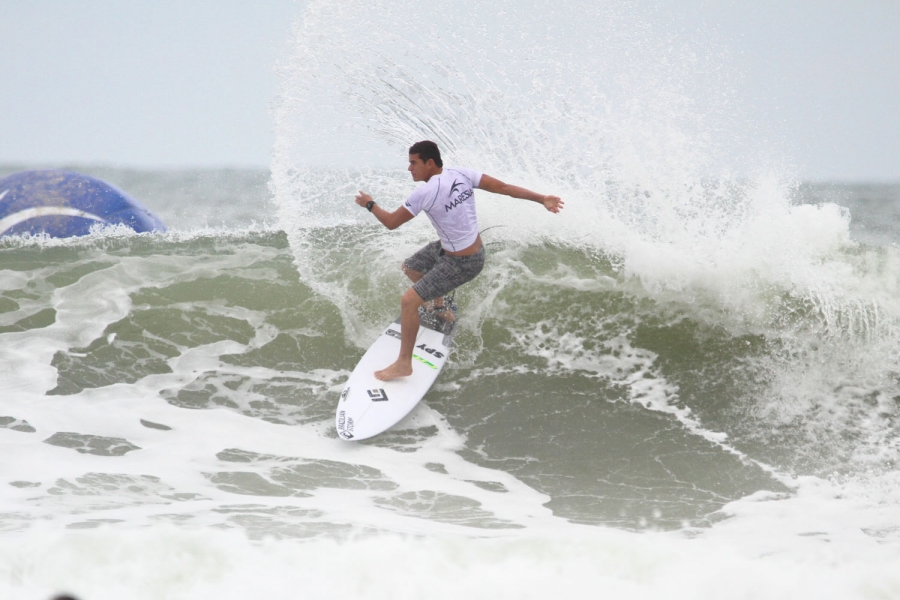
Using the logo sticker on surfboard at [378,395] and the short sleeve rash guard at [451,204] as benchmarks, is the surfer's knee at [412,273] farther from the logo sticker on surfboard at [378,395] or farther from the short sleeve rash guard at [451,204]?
the logo sticker on surfboard at [378,395]

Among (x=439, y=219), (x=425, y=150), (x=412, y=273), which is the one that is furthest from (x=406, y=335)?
(x=425, y=150)

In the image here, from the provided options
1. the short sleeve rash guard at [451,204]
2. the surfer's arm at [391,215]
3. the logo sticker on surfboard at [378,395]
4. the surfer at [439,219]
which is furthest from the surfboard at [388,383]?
the surfer's arm at [391,215]

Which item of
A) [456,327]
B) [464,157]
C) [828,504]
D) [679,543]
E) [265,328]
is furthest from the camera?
[464,157]

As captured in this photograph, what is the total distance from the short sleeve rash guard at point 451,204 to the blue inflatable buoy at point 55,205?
4901 millimetres

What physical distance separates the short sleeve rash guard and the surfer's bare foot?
942 mm

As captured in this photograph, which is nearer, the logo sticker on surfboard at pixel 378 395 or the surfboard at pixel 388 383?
the surfboard at pixel 388 383

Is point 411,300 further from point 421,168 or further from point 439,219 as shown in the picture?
point 421,168

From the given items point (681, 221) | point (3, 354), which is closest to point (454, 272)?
point (681, 221)

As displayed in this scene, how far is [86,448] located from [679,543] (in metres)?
3.90

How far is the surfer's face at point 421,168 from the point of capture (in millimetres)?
5148

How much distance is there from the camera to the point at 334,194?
23.8 feet

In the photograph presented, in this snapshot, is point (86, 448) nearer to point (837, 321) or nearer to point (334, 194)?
point (334, 194)

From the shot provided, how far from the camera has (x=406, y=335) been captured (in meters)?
5.51

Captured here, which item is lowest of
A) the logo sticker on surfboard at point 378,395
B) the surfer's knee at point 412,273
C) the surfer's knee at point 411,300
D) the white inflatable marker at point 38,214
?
the logo sticker on surfboard at point 378,395
